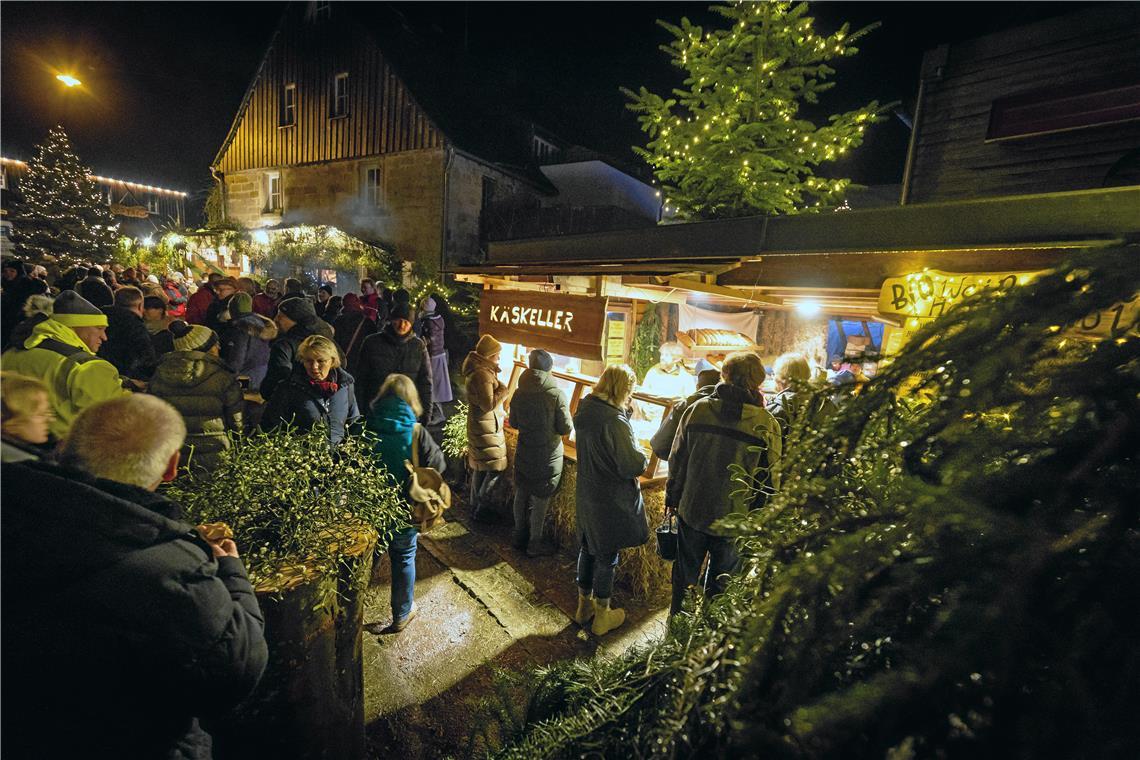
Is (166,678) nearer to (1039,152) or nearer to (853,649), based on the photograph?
(853,649)

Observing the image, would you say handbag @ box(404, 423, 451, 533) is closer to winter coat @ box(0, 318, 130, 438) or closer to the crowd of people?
the crowd of people

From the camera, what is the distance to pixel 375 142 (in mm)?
18562

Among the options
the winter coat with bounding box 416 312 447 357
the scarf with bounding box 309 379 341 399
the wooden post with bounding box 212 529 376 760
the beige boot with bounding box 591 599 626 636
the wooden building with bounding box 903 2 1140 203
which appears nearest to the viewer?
the wooden post with bounding box 212 529 376 760

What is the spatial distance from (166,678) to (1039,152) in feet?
34.6

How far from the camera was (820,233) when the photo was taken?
173 inches

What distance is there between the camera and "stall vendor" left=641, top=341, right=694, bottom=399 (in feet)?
18.4

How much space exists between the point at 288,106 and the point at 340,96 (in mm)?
3150

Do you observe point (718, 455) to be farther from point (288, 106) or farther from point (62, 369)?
point (288, 106)

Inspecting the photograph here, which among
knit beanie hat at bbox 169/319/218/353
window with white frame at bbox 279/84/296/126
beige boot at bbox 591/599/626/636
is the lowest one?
beige boot at bbox 591/599/626/636

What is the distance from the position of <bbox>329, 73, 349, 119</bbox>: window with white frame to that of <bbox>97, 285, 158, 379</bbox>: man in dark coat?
17.1 metres

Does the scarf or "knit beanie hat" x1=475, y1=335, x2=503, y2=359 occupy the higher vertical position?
"knit beanie hat" x1=475, y1=335, x2=503, y2=359

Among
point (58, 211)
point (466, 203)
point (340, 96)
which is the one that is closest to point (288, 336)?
point (466, 203)

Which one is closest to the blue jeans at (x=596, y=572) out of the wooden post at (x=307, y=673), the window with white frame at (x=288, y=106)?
the wooden post at (x=307, y=673)

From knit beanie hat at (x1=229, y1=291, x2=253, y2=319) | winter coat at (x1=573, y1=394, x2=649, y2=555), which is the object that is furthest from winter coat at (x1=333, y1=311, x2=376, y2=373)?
winter coat at (x1=573, y1=394, x2=649, y2=555)
